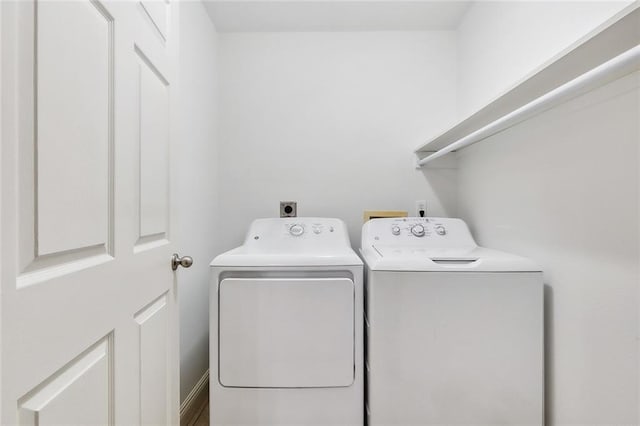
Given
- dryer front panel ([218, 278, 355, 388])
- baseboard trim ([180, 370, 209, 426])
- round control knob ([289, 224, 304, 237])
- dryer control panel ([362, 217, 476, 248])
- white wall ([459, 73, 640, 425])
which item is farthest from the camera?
round control knob ([289, 224, 304, 237])

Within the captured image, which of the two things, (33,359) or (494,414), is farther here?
(494,414)

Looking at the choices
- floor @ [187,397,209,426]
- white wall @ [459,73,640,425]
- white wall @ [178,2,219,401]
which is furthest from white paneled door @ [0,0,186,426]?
white wall @ [459,73,640,425]

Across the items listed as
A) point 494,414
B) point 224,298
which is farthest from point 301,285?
point 494,414

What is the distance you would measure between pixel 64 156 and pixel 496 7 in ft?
6.42

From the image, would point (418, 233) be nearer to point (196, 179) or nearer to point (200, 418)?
point (196, 179)

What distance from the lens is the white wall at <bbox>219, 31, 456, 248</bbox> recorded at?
6.85ft

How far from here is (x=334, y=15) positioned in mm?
1923

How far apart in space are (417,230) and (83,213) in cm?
151

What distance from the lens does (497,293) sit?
1.19 metres

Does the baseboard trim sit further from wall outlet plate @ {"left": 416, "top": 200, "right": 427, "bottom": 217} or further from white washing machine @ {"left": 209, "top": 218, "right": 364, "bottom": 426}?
wall outlet plate @ {"left": 416, "top": 200, "right": 427, "bottom": 217}

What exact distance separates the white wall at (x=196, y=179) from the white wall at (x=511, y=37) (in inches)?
54.8

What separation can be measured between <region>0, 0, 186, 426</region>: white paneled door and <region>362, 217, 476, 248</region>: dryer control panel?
1118 millimetres

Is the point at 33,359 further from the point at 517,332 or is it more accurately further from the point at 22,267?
the point at 517,332

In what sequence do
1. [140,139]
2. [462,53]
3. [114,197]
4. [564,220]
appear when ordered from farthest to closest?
[462,53]
[564,220]
[140,139]
[114,197]
